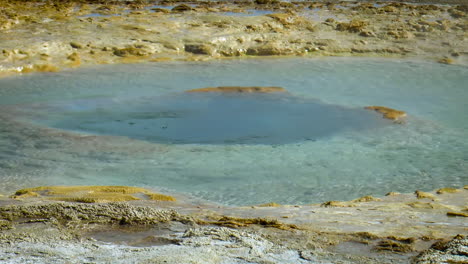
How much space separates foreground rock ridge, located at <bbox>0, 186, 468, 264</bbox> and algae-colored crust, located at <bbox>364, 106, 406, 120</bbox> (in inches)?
124

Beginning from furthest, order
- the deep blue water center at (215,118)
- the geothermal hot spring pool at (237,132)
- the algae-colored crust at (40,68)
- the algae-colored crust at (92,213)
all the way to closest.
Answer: the algae-colored crust at (40,68) < the deep blue water center at (215,118) < the geothermal hot spring pool at (237,132) < the algae-colored crust at (92,213)

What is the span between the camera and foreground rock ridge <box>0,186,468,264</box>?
254 centimetres

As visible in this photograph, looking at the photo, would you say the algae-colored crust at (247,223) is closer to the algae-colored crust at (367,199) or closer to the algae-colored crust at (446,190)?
the algae-colored crust at (367,199)

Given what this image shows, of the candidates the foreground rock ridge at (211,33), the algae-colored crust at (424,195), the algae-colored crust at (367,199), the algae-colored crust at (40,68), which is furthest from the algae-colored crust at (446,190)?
the algae-colored crust at (40,68)

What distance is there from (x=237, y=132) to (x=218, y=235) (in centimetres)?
316

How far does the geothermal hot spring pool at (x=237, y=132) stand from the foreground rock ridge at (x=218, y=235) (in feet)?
3.89

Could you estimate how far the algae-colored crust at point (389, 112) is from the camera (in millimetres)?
6527

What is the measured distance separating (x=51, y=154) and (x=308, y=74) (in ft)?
13.2

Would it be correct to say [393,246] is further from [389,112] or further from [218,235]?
[389,112]

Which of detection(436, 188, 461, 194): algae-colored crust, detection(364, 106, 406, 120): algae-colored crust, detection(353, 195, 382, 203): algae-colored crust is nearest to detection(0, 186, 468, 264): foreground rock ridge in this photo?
detection(353, 195, 382, 203): algae-colored crust

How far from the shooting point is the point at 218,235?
278cm

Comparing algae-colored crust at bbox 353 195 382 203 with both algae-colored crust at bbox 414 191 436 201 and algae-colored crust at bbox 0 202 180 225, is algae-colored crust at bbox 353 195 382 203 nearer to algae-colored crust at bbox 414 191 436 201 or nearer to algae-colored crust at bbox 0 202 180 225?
algae-colored crust at bbox 414 191 436 201

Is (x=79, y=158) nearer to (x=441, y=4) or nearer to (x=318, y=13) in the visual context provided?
(x=318, y=13)

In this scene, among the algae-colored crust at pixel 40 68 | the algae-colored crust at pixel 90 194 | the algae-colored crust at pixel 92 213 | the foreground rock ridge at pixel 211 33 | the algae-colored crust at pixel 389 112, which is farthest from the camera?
the foreground rock ridge at pixel 211 33
